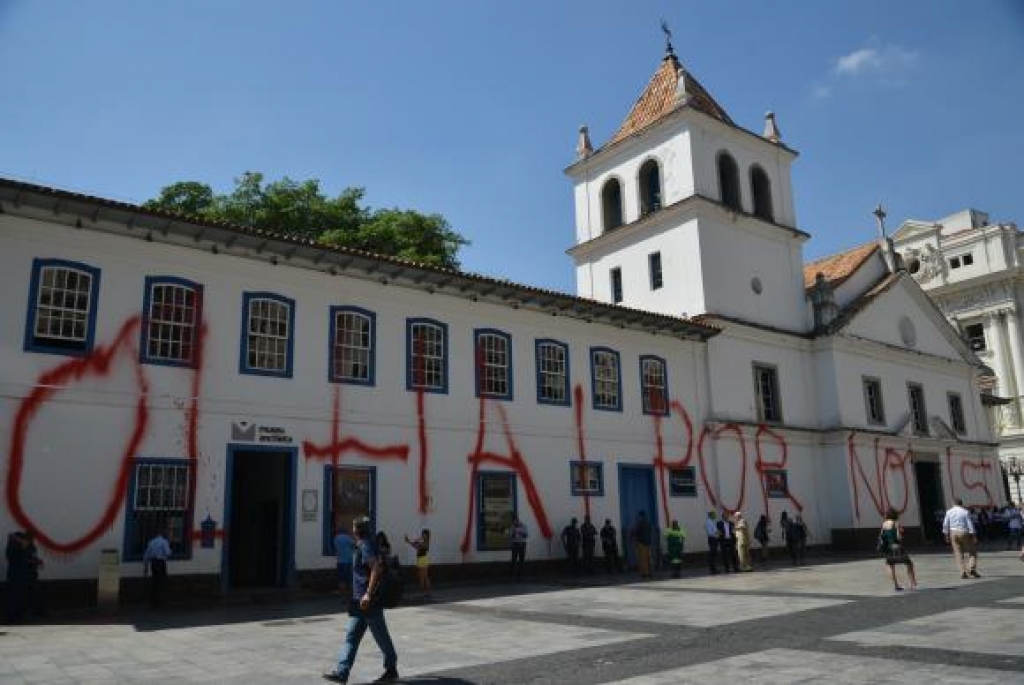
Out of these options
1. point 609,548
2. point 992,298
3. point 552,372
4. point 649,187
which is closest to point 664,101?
point 649,187

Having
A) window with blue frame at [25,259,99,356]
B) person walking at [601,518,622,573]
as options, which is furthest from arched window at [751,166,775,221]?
window with blue frame at [25,259,99,356]

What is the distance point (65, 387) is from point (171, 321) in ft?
7.53

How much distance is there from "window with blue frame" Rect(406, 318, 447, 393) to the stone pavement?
206 inches

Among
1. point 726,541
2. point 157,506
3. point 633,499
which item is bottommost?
point 726,541

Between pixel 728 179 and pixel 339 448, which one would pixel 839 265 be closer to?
pixel 728 179

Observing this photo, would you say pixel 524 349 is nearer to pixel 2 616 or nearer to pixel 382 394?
pixel 382 394

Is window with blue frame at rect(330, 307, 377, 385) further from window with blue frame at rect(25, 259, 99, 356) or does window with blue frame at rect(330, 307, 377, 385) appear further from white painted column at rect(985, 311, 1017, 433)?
white painted column at rect(985, 311, 1017, 433)

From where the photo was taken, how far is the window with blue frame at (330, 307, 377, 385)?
17.9 meters

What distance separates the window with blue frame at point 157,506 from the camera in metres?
14.7

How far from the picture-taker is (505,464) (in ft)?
65.7

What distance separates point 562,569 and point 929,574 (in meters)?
8.37

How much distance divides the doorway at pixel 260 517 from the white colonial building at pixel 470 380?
0.07m

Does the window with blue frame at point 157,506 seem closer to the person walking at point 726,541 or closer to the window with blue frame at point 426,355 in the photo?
the window with blue frame at point 426,355

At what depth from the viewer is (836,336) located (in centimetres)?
2912
